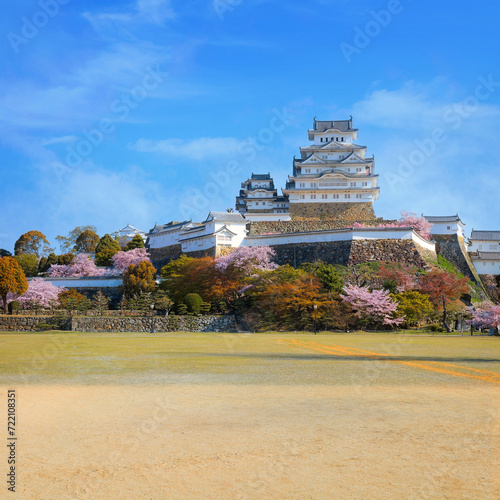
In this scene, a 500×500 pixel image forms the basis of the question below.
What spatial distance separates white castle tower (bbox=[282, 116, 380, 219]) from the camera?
187ft

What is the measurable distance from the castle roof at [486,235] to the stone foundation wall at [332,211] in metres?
10.9

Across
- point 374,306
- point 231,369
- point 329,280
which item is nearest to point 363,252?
point 329,280

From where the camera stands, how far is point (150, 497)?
3.47m

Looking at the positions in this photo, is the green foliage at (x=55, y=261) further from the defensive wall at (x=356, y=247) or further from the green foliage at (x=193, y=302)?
the green foliage at (x=193, y=302)

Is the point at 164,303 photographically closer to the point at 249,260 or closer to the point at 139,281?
the point at 139,281

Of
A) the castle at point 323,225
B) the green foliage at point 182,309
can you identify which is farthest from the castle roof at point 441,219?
the green foliage at point 182,309

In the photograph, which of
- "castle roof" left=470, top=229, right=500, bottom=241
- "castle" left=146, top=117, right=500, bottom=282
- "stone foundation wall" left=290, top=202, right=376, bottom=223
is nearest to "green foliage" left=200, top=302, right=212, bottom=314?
"castle" left=146, top=117, right=500, bottom=282

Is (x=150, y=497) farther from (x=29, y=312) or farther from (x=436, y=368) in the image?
(x=29, y=312)

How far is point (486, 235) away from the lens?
5709 centimetres

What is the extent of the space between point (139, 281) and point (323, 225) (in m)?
19.4

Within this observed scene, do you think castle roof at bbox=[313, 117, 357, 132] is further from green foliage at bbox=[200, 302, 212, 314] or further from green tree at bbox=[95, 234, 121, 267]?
green foliage at bbox=[200, 302, 212, 314]

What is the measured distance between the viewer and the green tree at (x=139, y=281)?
4188 cm

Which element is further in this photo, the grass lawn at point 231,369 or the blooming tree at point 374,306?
the blooming tree at point 374,306

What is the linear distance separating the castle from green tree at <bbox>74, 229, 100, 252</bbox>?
12610 mm
